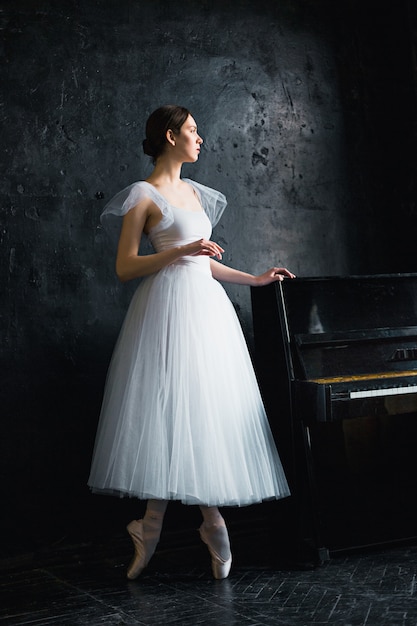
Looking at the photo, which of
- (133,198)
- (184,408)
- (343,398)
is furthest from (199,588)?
(133,198)

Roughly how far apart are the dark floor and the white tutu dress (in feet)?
1.31

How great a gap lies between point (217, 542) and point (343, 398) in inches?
34.5

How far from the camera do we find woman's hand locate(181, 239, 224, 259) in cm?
Answer: 364

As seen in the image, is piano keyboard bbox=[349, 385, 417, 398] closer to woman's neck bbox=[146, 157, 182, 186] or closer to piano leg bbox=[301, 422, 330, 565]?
piano leg bbox=[301, 422, 330, 565]

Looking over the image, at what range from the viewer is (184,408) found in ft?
11.8

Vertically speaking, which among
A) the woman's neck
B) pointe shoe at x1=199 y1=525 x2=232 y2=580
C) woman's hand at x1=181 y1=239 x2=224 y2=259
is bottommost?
pointe shoe at x1=199 y1=525 x2=232 y2=580

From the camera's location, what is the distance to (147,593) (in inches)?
137

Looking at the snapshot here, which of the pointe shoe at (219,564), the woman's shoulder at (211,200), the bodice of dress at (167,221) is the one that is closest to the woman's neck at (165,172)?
the bodice of dress at (167,221)

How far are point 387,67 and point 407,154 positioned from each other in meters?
0.59

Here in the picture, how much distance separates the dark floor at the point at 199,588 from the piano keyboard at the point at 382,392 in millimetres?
784

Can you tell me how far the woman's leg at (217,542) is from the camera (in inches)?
144

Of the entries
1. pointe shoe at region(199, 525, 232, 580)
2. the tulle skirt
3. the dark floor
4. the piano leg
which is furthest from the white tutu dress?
the dark floor

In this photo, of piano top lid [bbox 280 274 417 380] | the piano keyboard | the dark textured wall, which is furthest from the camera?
the dark textured wall

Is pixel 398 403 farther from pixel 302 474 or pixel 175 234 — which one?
pixel 175 234
